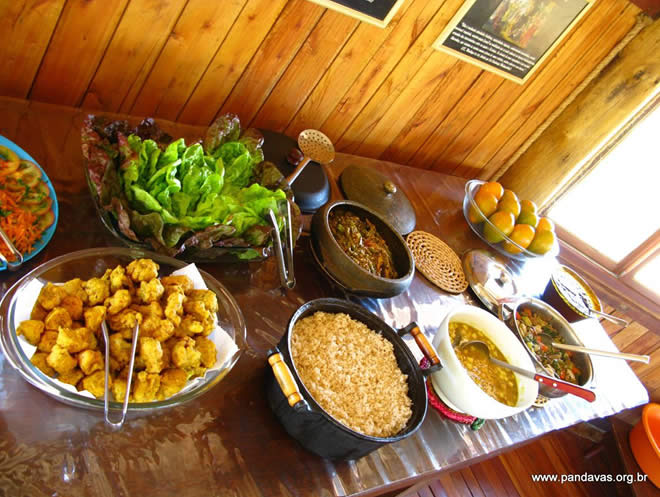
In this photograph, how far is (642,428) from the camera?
3244mm

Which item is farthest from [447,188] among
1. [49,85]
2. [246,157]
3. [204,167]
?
[49,85]

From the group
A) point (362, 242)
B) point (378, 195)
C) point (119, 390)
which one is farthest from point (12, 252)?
point (378, 195)

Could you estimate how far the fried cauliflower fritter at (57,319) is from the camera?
0.90m

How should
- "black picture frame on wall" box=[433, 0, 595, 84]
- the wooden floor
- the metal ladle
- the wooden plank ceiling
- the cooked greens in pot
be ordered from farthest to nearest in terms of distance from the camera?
1. the wooden floor
2. "black picture frame on wall" box=[433, 0, 595, 84]
3. the metal ladle
4. the cooked greens in pot
5. the wooden plank ceiling

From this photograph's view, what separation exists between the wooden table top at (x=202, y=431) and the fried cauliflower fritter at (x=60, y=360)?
0.12 m

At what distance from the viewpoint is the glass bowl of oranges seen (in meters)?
2.23

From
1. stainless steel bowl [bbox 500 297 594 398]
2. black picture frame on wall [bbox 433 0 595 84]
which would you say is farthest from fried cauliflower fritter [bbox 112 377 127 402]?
black picture frame on wall [bbox 433 0 595 84]

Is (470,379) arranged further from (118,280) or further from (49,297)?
(49,297)

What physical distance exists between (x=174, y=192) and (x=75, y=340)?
18.2 inches

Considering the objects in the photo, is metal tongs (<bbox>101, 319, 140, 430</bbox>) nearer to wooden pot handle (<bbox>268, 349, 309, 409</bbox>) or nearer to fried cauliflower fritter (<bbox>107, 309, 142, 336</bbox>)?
fried cauliflower fritter (<bbox>107, 309, 142, 336</bbox>)

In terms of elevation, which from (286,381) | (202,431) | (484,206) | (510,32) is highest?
(510,32)

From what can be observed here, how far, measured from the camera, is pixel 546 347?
A: 180 cm

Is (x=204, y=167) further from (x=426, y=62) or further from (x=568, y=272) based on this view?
(x=568, y=272)

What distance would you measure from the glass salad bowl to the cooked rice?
6.7 inches
